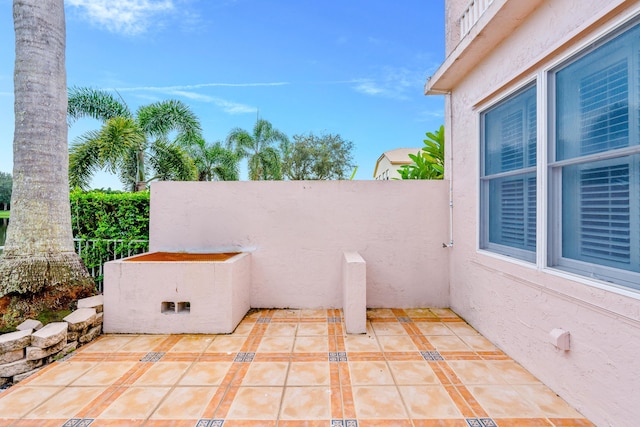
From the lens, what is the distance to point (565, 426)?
2.37 m

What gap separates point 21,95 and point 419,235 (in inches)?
255

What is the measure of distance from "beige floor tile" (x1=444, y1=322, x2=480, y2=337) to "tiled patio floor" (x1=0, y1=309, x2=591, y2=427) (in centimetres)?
4

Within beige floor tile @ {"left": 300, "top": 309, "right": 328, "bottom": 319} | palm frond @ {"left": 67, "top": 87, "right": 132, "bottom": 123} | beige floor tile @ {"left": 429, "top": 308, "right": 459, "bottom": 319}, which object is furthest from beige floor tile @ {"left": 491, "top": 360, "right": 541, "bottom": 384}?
palm frond @ {"left": 67, "top": 87, "right": 132, "bottom": 123}

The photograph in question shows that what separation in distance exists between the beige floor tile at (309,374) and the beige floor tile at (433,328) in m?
1.75

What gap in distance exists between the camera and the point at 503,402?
8.80ft

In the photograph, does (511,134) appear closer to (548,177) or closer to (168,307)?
(548,177)

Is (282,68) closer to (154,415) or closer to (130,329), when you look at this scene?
(130,329)

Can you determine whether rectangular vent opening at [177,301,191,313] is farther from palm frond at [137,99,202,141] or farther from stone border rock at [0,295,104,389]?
palm frond at [137,99,202,141]

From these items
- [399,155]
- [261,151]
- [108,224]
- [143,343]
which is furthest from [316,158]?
Result: [143,343]

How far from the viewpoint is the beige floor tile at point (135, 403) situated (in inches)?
100.0

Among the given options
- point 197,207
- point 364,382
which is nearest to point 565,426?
point 364,382

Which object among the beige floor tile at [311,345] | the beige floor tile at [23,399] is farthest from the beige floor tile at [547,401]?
the beige floor tile at [23,399]

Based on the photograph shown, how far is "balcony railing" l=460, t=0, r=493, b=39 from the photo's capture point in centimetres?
407

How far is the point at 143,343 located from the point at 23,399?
127 centimetres
